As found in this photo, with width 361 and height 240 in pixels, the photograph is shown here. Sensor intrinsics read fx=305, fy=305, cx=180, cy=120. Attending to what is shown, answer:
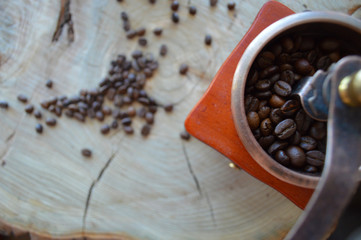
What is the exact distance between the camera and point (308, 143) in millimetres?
764

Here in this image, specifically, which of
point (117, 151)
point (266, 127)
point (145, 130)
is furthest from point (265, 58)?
point (117, 151)

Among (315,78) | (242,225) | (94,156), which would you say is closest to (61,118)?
(94,156)

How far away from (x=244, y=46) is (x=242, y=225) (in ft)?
1.99

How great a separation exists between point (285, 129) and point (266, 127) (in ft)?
0.15

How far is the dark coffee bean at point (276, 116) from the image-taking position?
763mm

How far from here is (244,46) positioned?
0.81m

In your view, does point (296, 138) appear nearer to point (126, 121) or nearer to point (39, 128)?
point (126, 121)

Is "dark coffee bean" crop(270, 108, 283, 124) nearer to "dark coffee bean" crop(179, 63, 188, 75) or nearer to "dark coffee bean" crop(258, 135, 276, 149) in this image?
"dark coffee bean" crop(258, 135, 276, 149)

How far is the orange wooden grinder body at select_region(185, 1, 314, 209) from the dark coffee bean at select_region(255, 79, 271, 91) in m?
0.08

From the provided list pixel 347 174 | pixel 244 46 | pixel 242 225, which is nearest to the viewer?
pixel 347 174

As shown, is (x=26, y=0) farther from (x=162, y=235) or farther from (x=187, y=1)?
(x=162, y=235)

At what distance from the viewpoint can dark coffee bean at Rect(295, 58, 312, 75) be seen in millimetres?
761

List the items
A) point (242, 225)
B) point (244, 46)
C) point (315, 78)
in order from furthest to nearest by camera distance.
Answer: point (242, 225)
point (244, 46)
point (315, 78)

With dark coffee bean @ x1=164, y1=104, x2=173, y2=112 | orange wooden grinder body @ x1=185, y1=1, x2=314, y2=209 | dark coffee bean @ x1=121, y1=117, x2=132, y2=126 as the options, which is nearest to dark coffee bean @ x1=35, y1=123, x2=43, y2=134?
dark coffee bean @ x1=121, y1=117, x2=132, y2=126
